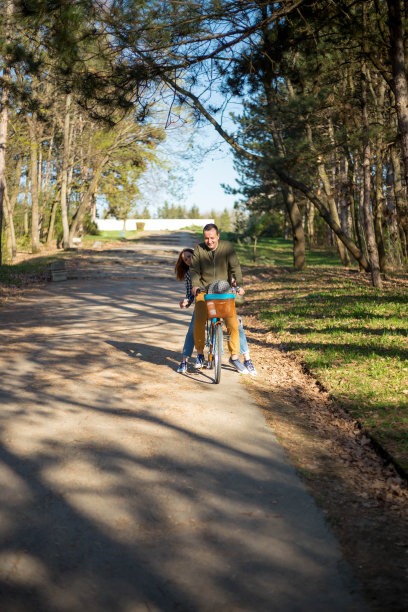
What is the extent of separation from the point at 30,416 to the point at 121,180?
38.3m

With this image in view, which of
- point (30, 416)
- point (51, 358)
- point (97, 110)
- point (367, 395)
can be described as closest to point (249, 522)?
point (30, 416)

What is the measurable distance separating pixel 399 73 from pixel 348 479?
7729 mm

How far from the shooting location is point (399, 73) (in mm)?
10086

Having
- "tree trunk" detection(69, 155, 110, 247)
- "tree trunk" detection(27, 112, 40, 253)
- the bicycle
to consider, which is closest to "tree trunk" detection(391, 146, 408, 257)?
the bicycle

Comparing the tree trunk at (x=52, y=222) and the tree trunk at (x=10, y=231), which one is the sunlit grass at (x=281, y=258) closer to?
the tree trunk at (x=10, y=231)

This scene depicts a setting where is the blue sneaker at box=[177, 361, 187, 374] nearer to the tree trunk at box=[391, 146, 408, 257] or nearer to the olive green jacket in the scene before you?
the olive green jacket

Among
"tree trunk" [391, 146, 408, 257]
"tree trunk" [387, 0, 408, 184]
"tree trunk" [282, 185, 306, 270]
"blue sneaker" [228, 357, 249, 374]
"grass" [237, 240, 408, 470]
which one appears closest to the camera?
"grass" [237, 240, 408, 470]

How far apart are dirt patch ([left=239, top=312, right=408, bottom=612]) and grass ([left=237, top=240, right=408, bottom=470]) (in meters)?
0.19

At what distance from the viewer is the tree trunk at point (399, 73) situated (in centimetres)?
968

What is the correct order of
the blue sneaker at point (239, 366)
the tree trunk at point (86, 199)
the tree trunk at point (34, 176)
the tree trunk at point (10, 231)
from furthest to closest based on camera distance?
the tree trunk at point (86, 199), the tree trunk at point (10, 231), the tree trunk at point (34, 176), the blue sneaker at point (239, 366)

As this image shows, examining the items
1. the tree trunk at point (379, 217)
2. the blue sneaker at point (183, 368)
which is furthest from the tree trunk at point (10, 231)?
the blue sneaker at point (183, 368)

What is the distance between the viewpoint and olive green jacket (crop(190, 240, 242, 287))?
780 centimetres

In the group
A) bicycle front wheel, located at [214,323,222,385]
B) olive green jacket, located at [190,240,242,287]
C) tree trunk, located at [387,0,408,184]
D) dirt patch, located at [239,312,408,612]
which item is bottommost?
dirt patch, located at [239,312,408,612]

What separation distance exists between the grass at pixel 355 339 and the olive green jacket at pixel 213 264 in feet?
5.79
